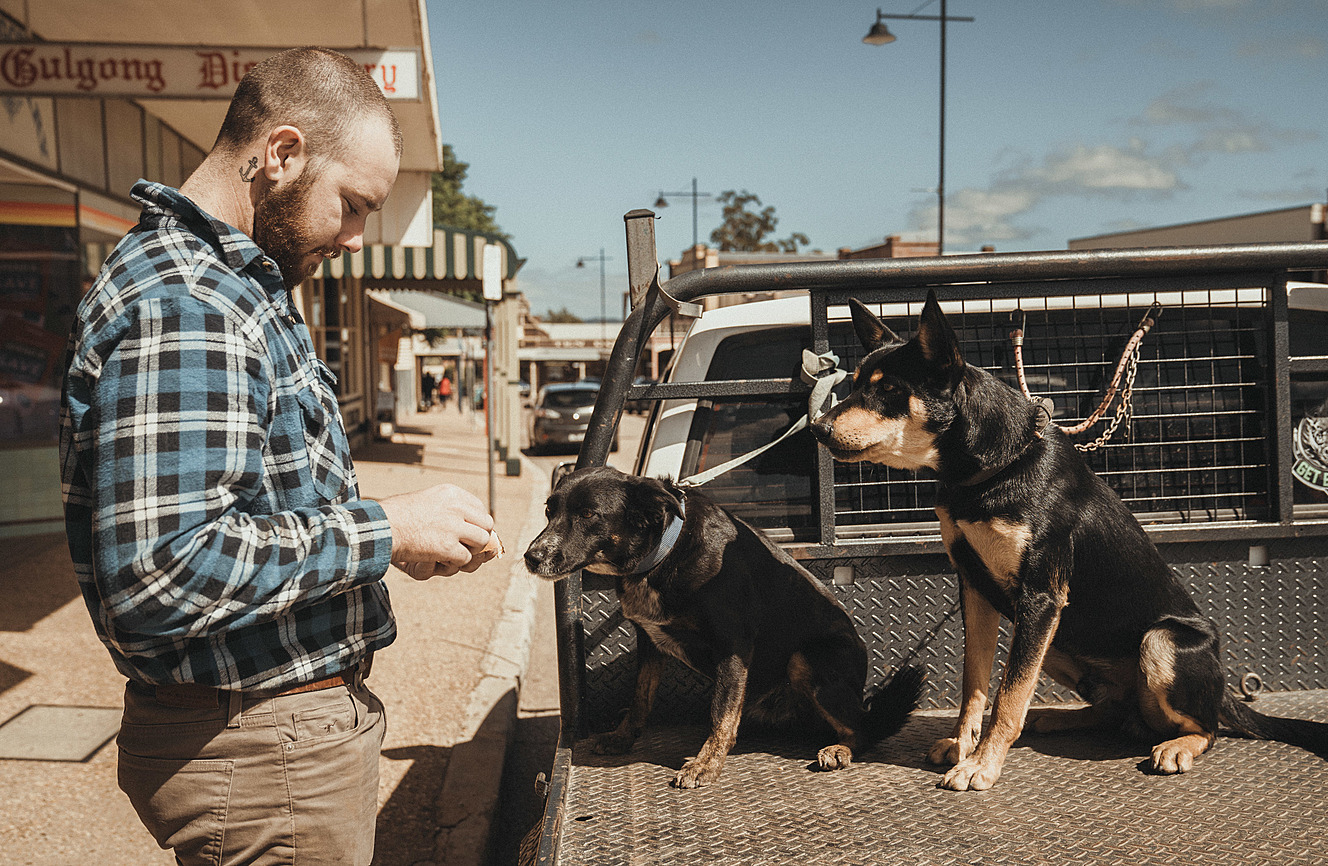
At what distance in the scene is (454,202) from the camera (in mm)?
42688

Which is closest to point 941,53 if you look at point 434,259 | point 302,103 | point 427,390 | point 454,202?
point 434,259

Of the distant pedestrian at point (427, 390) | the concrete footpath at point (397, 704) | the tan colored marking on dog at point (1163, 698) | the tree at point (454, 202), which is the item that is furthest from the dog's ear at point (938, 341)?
the distant pedestrian at point (427, 390)

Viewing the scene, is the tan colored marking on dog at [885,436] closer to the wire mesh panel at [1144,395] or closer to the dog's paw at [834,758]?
the wire mesh panel at [1144,395]

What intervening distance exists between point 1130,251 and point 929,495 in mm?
946

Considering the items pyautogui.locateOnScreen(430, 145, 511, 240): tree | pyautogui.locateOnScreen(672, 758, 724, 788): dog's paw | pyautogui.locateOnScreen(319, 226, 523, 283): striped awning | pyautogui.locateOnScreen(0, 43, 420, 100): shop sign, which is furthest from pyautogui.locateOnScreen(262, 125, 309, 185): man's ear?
pyautogui.locateOnScreen(430, 145, 511, 240): tree

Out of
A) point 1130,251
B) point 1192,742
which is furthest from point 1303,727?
point 1130,251

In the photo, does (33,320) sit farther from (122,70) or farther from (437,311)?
(437,311)

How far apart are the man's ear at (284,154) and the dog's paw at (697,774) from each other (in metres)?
1.68

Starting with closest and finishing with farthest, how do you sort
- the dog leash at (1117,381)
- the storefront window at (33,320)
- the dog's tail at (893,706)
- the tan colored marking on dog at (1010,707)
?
the tan colored marking on dog at (1010,707) < the dog's tail at (893,706) < the dog leash at (1117,381) < the storefront window at (33,320)

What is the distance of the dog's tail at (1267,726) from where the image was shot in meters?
2.40

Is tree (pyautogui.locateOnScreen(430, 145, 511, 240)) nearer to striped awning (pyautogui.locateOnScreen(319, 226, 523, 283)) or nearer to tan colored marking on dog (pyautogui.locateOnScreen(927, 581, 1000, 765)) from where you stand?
striped awning (pyautogui.locateOnScreen(319, 226, 523, 283))

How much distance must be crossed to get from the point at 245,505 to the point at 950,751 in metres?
1.90

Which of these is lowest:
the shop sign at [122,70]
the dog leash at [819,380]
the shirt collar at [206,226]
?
the dog leash at [819,380]

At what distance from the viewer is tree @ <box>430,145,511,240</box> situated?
40.9 metres
